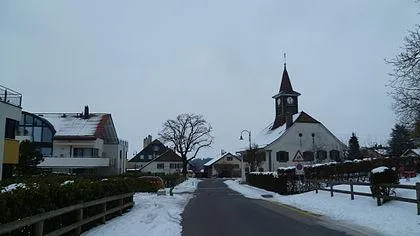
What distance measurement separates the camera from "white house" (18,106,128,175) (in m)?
65.6

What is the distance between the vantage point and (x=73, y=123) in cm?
7231

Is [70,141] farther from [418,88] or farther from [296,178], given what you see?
[418,88]

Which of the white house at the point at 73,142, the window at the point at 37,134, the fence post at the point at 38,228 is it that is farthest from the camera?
the window at the point at 37,134

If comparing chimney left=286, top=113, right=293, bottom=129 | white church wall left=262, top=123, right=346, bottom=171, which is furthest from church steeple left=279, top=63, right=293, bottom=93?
white church wall left=262, top=123, right=346, bottom=171

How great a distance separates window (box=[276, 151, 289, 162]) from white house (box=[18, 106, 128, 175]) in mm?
23872

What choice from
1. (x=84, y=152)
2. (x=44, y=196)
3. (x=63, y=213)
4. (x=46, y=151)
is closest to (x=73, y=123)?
(x=46, y=151)

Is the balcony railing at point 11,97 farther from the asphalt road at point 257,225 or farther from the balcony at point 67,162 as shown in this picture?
the balcony at point 67,162

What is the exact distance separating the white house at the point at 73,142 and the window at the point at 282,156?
23872 millimetres

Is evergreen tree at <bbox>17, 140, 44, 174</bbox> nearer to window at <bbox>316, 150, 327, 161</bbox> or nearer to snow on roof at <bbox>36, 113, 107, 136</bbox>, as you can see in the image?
snow on roof at <bbox>36, 113, 107, 136</bbox>

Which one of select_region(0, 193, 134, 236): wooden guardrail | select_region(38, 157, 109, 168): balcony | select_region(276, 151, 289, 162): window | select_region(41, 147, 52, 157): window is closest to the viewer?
select_region(0, 193, 134, 236): wooden guardrail

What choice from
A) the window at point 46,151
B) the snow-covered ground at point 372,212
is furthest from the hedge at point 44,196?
the window at point 46,151

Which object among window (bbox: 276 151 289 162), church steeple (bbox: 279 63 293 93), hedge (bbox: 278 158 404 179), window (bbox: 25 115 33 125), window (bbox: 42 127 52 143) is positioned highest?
church steeple (bbox: 279 63 293 93)

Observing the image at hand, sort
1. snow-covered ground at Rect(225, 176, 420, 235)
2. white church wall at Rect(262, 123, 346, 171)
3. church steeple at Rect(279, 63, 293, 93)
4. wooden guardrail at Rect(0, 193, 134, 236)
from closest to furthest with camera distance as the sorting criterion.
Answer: wooden guardrail at Rect(0, 193, 134, 236) → snow-covered ground at Rect(225, 176, 420, 235) → white church wall at Rect(262, 123, 346, 171) → church steeple at Rect(279, 63, 293, 93)

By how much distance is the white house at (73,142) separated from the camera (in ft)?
215
